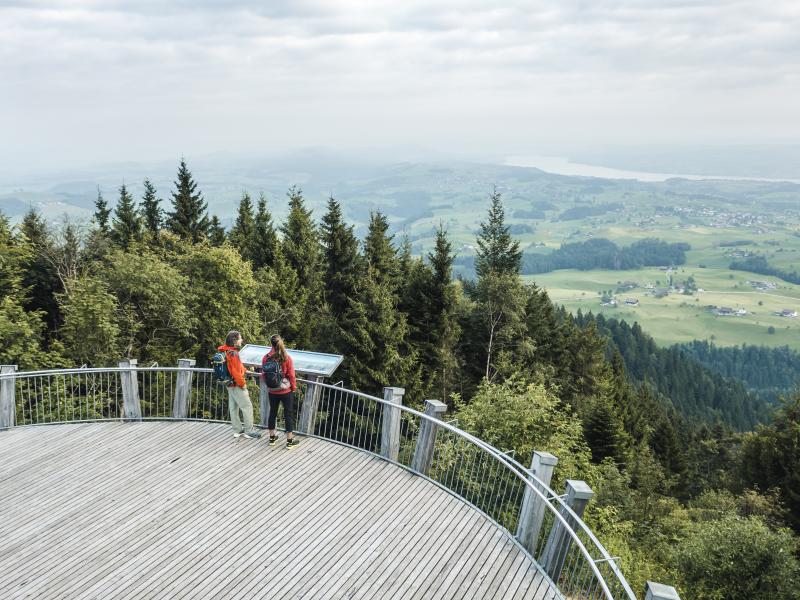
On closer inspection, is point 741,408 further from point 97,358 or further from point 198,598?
point 198,598

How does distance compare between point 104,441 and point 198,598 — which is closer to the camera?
point 198,598

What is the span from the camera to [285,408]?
10125 millimetres

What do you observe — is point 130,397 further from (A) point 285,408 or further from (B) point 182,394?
(A) point 285,408

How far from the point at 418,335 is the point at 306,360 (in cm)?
2578

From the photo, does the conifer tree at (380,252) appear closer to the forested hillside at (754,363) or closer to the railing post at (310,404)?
the railing post at (310,404)

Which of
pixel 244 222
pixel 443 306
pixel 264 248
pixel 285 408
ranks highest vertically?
pixel 285 408

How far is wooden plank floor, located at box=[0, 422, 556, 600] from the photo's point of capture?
6.84 m

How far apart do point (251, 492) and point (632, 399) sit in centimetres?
6024

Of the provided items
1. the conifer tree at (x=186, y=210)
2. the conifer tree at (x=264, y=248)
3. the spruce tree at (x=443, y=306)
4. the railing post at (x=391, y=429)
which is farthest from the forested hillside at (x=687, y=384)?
the railing post at (x=391, y=429)

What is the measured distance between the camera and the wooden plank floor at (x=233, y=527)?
22.5 feet

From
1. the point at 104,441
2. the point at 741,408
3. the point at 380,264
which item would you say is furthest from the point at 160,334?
the point at 741,408

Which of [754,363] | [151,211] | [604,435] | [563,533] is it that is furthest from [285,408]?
[754,363]

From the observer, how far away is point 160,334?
3052 centimetres

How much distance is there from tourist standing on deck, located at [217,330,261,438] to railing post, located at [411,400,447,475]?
127 inches
